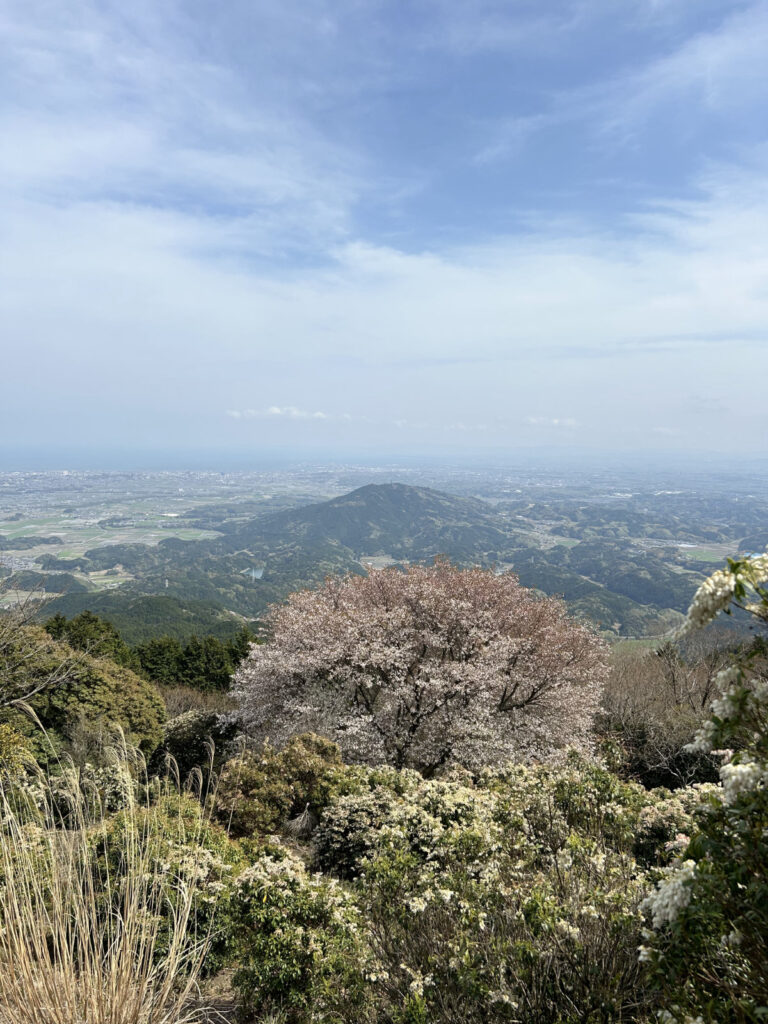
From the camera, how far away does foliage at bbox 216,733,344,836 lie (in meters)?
8.59

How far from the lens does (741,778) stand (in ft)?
6.91

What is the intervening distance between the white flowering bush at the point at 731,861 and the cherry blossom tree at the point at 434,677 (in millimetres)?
9977

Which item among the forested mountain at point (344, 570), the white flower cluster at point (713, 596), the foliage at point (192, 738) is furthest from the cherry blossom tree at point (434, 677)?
the forested mountain at point (344, 570)

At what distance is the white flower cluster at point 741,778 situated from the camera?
81.9 inches

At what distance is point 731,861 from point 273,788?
812 cm

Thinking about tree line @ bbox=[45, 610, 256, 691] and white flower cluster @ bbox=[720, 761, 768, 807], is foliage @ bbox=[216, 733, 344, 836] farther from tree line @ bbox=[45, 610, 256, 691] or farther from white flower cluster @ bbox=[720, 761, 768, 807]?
tree line @ bbox=[45, 610, 256, 691]

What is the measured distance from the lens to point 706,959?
243 cm

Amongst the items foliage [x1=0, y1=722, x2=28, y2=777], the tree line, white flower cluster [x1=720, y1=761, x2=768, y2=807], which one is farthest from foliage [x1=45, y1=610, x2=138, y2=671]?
white flower cluster [x1=720, y1=761, x2=768, y2=807]

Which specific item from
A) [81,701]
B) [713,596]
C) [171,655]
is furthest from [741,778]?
[171,655]

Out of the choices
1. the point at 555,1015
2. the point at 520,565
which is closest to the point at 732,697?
the point at 555,1015

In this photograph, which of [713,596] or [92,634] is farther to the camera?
[92,634]

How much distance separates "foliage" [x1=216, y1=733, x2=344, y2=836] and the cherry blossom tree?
278 centimetres

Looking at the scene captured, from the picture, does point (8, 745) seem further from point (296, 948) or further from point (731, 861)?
point (731, 861)

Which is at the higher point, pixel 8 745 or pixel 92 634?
pixel 8 745
